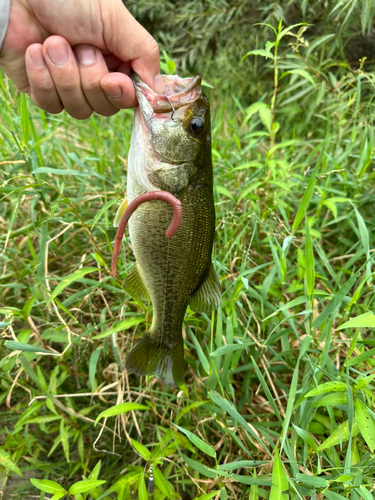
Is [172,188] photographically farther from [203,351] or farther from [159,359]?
[203,351]

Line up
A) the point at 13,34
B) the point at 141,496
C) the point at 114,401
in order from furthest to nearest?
the point at 114,401
the point at 13,34
the point at 141,496

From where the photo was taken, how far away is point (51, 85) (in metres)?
1.60

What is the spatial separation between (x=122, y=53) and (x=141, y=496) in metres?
1.84

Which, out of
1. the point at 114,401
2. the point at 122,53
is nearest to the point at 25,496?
the point at 114,401

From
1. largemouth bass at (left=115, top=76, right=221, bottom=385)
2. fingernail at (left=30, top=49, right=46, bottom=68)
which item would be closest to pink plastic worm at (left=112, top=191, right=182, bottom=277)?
largemouth bass at (left=115, top=76, right=221, bottom=385)

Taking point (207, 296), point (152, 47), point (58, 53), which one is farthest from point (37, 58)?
point (207, 296)

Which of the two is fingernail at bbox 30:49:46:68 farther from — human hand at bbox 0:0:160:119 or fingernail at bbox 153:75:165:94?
fingernail at bbox 153:75:165:94

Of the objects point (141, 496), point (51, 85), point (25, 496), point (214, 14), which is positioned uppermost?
point (214, 14)

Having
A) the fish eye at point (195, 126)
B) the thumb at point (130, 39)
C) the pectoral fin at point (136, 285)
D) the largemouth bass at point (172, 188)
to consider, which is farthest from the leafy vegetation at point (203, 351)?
the thumb at point (130, 39)

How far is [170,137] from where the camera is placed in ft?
4.91

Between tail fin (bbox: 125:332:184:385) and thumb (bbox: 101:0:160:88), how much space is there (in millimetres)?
1134

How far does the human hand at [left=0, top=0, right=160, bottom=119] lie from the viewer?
1.51 metres

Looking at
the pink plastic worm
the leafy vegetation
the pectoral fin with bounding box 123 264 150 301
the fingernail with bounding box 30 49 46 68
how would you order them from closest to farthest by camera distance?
1. the pink plastic worm
2. the leafy vegetation
3. the fingernail with bounding box 30 49 46 68
4. the pectoral fin with bounding box 123 264 150 301

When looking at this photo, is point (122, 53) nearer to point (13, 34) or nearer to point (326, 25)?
point (13, 34)
